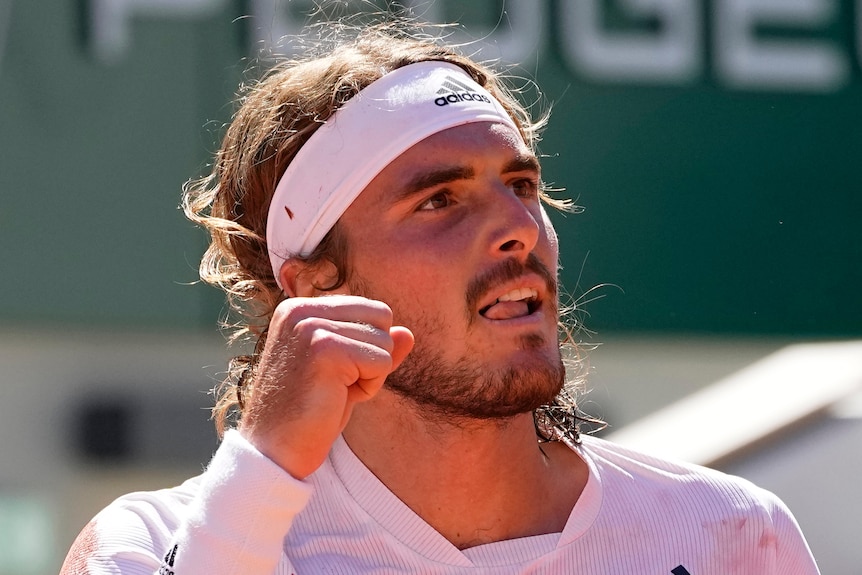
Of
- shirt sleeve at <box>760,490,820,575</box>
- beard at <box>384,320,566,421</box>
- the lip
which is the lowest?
shirt sleeve at <box>760,490,820,575</box>

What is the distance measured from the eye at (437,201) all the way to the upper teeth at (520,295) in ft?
0.66

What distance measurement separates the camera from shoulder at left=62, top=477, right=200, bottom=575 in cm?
187

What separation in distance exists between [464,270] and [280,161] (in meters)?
0.50

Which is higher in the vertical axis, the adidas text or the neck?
the adidas text

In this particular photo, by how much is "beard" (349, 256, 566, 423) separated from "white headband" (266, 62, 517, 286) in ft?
0.74

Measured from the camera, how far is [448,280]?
2.06 m

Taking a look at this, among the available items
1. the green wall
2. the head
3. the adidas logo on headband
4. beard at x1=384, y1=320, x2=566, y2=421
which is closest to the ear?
the head

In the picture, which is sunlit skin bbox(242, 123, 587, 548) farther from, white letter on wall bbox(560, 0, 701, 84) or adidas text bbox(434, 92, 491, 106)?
white letter on wall bbox(560, 0, 701, 84)

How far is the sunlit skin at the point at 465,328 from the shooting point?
2.03m

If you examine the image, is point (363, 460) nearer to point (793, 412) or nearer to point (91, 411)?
point (793, 412)

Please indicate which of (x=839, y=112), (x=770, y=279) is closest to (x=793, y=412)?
(x=770, y=279)

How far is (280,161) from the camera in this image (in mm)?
2379

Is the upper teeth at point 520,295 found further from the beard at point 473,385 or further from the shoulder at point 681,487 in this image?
the shoulder at point 681,487

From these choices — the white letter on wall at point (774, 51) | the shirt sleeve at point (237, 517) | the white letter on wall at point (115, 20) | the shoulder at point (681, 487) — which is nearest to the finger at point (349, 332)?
the shirt sleeve at point (237, 517)
